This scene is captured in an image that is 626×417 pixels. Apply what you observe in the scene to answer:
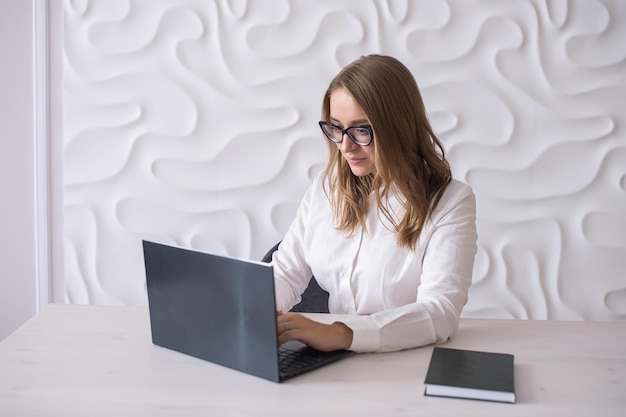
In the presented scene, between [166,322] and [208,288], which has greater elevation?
[208,288]

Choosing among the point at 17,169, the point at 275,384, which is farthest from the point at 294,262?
the point at 17,169

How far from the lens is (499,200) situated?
10.9ft

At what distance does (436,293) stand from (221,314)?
1.90ft

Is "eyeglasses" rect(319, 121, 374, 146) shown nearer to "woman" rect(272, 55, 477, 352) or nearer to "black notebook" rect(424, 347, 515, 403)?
"woman" rect(272, 55, 477, 352)

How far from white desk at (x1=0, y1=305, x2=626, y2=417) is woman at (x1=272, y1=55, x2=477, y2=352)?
22 cm

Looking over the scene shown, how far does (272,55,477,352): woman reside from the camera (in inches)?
79.0

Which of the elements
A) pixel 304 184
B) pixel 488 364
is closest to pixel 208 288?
pixel 488 364

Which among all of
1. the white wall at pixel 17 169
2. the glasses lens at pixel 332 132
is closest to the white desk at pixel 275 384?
the glasses lens at pixel 332 132

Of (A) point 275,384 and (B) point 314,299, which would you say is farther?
(B) point 314,299

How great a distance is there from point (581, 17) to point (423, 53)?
0.66 meters

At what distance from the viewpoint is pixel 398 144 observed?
6.80 ft

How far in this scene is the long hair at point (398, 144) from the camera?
2.05 metres

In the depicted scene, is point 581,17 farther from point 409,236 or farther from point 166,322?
point 166,322

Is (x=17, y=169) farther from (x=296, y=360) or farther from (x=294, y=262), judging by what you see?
(x=296, y=360)
